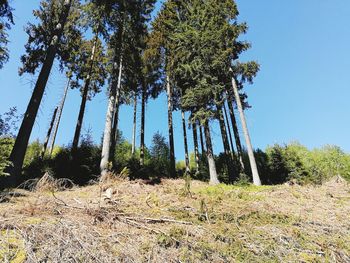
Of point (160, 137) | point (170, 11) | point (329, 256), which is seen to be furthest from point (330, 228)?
point (160, 137)

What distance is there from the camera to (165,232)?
3684mm

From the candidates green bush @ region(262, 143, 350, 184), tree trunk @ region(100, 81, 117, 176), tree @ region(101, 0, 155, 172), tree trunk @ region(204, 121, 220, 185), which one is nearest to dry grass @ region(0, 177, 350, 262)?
tree trunk @ region(100, 81, 117, 176)

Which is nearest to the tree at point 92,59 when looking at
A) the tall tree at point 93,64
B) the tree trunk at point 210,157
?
the tall tree at point 93,64

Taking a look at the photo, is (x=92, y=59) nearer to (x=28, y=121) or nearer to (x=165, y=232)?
(x=28, y=121)

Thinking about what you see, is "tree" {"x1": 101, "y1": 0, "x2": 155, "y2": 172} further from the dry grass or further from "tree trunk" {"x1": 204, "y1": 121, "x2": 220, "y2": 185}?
the dry grass

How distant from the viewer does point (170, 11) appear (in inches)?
695

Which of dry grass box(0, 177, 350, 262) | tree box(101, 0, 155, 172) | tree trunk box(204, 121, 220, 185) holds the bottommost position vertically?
dry grass box(0, 177, 350, 262)

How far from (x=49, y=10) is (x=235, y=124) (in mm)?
14249

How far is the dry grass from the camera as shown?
292 cm

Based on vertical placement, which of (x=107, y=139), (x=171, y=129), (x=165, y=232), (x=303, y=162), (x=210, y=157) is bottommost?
(x=165, y=232)

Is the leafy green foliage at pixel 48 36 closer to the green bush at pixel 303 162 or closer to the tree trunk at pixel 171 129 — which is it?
the tree trunk at pixel 171 129

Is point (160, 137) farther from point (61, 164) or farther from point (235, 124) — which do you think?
point (61, 164)

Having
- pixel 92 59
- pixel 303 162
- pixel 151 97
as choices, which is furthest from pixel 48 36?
pixel 303 162

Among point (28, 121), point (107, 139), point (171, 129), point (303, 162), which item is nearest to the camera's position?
point (28, 121)
